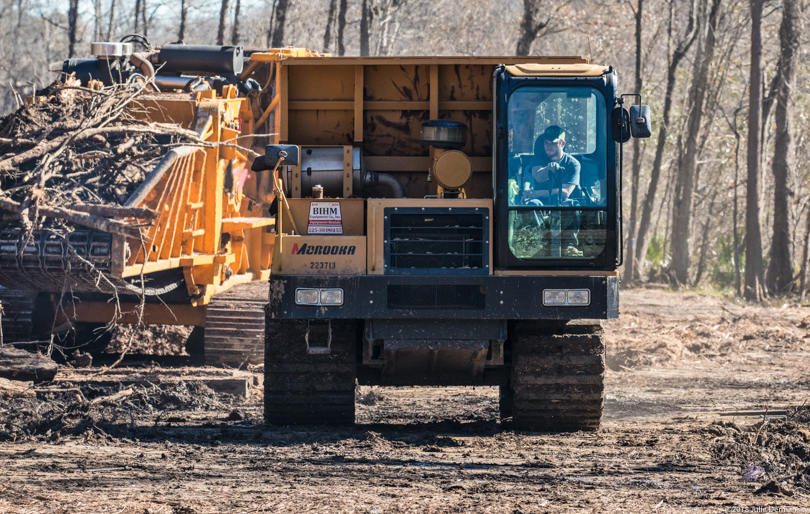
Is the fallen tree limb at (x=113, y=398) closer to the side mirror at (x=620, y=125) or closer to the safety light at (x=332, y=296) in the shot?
the safety light at (x=332, y=296)

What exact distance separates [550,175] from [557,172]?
57 millimetres

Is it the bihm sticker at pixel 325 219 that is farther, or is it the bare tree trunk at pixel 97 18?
the bare tree trunk at pixel 97 18

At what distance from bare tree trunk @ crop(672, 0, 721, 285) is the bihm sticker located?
683 inches

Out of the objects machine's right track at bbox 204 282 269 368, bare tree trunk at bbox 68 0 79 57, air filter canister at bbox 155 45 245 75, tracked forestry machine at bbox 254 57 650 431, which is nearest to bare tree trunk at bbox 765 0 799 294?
air filter canister at bbox 155 45 245 75

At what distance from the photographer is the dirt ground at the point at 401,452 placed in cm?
547

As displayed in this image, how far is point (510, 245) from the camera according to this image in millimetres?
7418

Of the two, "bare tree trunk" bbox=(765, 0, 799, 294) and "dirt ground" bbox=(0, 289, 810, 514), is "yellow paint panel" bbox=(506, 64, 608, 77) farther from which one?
"bare tree trunk" bbox=(765, 0, 799, 294)

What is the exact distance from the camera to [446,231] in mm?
7473

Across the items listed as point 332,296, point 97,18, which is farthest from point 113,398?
point 97,18

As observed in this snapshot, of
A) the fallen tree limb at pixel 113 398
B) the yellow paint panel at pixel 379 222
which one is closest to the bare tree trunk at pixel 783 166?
the yellow paint panel at pixel 379 222

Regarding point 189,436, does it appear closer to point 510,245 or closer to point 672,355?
point 510,245

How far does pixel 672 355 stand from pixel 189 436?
7.42 metres

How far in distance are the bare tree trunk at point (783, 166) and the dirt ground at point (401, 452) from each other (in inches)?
377

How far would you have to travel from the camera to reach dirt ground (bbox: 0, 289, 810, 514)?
547 cm
